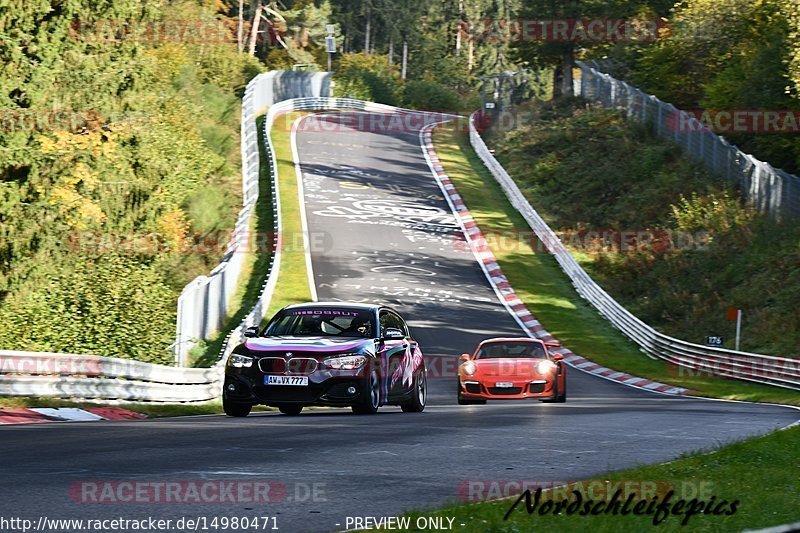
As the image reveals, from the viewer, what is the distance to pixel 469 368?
2123cm

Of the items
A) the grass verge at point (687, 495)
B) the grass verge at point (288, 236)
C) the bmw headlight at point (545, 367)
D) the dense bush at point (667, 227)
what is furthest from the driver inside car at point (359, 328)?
the grass verge at point (288, 236)

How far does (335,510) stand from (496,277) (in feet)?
112

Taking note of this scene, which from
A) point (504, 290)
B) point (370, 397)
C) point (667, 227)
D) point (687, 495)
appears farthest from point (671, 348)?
point (687, 495)

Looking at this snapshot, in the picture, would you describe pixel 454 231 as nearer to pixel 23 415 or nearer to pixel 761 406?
pixel 761 406

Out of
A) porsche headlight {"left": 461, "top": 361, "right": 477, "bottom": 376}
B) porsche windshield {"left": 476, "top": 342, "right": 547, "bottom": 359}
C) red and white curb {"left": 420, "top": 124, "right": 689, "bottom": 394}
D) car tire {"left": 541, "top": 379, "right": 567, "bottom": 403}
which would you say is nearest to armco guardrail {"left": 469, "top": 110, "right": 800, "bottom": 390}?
red and white curb {"left": 420, "top": 124, "right": 689, "bottom": 394}

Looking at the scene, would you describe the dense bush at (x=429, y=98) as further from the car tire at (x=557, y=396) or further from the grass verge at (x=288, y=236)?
the car tire at (x=557, y=396)

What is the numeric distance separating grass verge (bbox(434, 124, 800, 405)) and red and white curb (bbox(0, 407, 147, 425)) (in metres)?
13.4

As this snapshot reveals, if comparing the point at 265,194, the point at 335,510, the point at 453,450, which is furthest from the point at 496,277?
the point at 335,510

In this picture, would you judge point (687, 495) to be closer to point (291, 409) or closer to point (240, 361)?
point (240, 361)

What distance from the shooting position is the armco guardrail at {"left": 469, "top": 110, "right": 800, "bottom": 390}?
28141 millimetres

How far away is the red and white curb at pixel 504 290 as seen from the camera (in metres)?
29.0

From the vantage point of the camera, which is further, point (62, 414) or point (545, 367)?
point (545, 367)

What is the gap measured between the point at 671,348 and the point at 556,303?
678 cm

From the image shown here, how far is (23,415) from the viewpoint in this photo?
1531 centimetres
